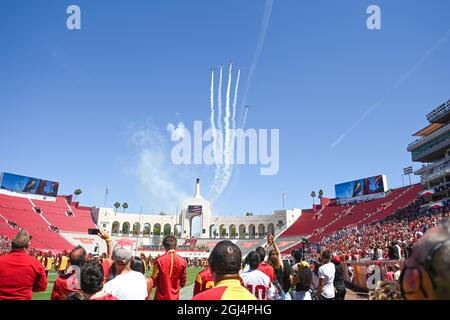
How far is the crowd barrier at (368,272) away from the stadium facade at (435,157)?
29673 millimetres

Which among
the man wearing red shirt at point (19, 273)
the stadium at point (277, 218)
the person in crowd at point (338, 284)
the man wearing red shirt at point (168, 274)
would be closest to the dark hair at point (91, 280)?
the man wearing red shirt at point (19, 273)

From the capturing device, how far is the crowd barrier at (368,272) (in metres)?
14.2

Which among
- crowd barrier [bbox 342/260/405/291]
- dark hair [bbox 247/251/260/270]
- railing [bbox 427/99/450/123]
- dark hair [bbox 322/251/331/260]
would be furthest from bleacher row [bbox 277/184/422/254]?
dark hair [bbox 247/251/260/270]

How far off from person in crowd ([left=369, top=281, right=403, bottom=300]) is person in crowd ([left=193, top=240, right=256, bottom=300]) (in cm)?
91

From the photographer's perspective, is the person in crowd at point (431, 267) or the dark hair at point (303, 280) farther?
the dark hair at point (303, 280)

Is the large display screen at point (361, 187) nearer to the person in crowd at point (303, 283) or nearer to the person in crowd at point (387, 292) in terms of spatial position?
the person in crowd at point (303, 283)

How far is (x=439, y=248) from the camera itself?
4.61 ft

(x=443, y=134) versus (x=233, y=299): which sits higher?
(x=443, y=134)

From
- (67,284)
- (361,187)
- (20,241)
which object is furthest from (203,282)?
(361,187)

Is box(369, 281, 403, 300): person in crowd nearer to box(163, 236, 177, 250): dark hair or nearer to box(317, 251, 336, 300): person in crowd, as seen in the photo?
box(163, 236, 177, 250): dark hair

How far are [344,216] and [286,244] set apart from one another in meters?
14.1

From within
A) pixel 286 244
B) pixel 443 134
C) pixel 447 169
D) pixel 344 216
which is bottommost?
pixel 286 244
